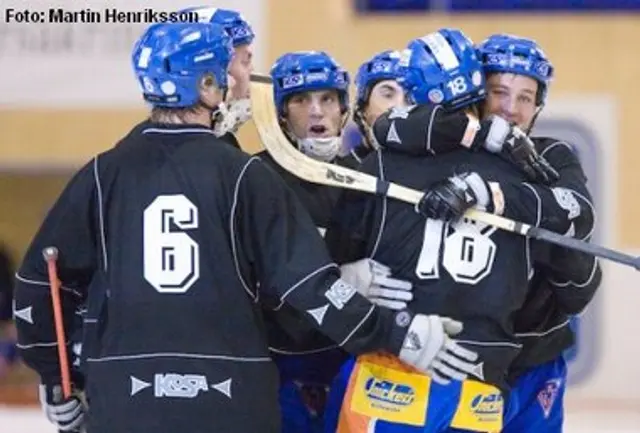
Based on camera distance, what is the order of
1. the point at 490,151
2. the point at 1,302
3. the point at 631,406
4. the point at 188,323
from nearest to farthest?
the point at 188,323, the point at 490,151, the point at 631,406, the point at 1,302

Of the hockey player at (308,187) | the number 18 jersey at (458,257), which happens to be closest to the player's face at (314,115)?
A: the hockey player at (308,187)

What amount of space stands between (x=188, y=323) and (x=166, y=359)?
0.08 metres

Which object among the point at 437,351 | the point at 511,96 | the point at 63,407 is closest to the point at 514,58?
the point at 511,96

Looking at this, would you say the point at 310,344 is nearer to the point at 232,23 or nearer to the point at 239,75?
the point at 239,75

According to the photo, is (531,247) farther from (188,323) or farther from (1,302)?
(1,302)

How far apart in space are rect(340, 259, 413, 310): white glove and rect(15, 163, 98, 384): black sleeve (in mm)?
529

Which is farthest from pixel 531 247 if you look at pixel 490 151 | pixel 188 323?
pixel 188 323

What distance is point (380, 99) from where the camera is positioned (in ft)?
13.4

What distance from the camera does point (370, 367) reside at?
3.29 metres

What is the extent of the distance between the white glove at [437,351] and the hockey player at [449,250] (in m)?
0.03

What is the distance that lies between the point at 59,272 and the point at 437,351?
2.55 feet

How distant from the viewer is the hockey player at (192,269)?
3.03 meters

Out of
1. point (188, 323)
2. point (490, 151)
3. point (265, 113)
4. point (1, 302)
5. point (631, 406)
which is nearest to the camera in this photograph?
point (188, 323)

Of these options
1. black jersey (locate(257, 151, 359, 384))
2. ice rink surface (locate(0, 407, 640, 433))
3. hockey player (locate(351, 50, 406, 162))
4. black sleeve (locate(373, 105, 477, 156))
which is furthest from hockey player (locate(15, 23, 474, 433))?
ice rink surface (locate(0, 407, 640, 433))
